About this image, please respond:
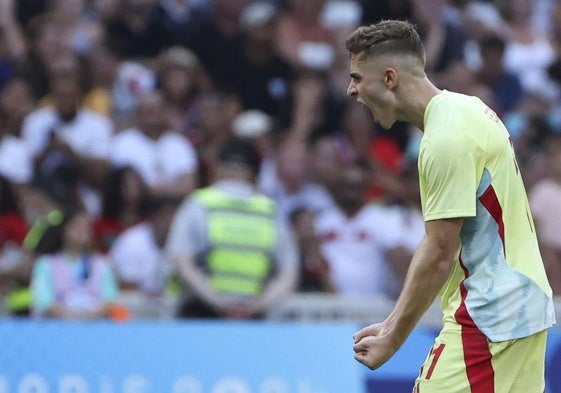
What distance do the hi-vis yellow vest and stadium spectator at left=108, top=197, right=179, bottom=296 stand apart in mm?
833

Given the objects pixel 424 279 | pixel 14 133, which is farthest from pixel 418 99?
pixel 14 133

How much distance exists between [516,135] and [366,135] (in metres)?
1.48

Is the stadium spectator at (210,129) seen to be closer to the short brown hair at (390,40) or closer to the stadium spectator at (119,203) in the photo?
the stadium spectator at (119,203)

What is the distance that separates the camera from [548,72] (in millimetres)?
13461

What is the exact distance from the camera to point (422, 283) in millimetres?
4867

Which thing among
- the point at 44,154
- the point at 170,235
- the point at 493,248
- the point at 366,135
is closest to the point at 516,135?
the point at 366,135

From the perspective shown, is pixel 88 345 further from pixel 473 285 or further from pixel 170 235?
pixel 473 285

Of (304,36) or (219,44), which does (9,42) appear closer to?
(219,44)

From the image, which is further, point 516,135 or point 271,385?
point 516,135

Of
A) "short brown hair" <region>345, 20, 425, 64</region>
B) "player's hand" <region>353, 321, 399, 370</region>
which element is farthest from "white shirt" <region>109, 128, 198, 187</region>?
"player's hand" <region>353, 321, 399, 370</region>

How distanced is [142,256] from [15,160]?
59.6 inches

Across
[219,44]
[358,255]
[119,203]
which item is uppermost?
[219,44]

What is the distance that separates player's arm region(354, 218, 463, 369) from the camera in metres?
4.85

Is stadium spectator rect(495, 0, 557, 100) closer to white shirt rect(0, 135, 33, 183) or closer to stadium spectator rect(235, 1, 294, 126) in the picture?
stadium spectator rect(235, 1, 294, 126)
